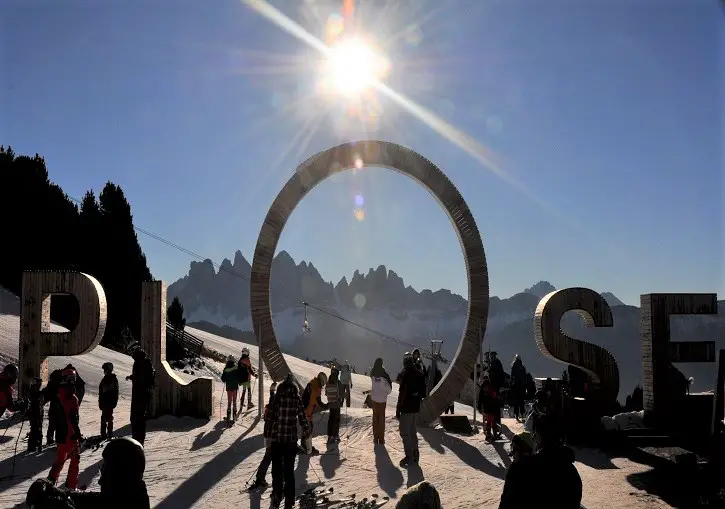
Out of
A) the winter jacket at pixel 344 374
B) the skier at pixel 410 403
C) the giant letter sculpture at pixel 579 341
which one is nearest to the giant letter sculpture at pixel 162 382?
the winter jacket at pixel 344 374

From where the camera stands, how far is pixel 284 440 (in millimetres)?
6953

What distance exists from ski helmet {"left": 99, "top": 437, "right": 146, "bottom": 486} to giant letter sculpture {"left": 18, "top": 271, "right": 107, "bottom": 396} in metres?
9.91

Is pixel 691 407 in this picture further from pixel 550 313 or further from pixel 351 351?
pixel 351 351

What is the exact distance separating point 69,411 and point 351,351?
7478 inches

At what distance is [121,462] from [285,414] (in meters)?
4.07

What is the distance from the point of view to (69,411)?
7141 millimetres

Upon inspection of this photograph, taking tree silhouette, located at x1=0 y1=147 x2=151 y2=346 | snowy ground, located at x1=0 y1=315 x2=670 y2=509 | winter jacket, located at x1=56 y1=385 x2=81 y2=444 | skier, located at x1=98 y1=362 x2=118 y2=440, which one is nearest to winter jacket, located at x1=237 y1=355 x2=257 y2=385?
snowy ground, located at x1=0 y1=315 x2=670 y2=509

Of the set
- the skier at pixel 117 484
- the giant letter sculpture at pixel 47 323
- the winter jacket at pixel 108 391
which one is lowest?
the winter jacket at pixel 108 391

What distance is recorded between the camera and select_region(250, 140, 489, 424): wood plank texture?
43.2ft

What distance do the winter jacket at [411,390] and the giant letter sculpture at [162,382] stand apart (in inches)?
227

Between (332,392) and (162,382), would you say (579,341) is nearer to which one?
(332,392)

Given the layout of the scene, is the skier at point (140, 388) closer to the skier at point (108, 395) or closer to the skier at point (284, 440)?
the skier at point (108, 395)

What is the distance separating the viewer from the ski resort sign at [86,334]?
481 inches

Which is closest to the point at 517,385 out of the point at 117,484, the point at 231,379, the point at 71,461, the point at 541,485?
the point at 231,379
